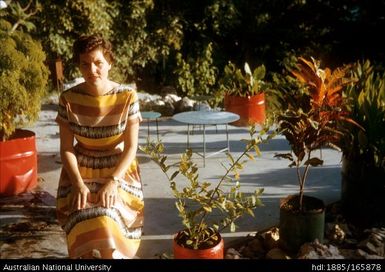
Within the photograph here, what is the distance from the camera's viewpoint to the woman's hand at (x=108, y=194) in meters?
2.62

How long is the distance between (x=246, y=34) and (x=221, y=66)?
116 centimetres

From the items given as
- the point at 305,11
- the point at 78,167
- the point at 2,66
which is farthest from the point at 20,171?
the point at 305,11

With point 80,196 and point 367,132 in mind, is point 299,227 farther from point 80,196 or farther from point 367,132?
point 80,196

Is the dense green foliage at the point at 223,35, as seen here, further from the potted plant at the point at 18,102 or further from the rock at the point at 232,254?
the rock at the point at 232,254

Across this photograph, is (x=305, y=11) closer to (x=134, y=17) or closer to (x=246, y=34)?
(x=246, y=34)

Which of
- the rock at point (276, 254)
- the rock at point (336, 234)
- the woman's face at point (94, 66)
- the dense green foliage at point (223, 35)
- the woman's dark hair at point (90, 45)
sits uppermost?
the dense green foliage at point (223, 35)

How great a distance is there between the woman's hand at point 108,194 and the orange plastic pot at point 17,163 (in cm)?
227

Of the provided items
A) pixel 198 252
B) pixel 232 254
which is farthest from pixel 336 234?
pixel 198 252

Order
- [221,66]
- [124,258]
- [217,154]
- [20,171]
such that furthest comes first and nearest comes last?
[221,66] < [217,154] < [20,171] < [124,258]

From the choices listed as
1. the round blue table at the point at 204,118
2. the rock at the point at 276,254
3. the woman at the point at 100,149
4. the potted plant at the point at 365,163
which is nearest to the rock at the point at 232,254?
the rock at the point at 276,254

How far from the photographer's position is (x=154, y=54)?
11828mm

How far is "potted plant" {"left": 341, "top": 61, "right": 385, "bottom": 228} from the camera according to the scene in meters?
3.86

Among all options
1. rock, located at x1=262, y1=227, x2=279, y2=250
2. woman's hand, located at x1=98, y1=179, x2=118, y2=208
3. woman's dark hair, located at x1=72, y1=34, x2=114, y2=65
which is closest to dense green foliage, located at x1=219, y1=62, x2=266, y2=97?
rock, located at x1=262, y1=227, x2=279, y2=250

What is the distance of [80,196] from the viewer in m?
2.66
